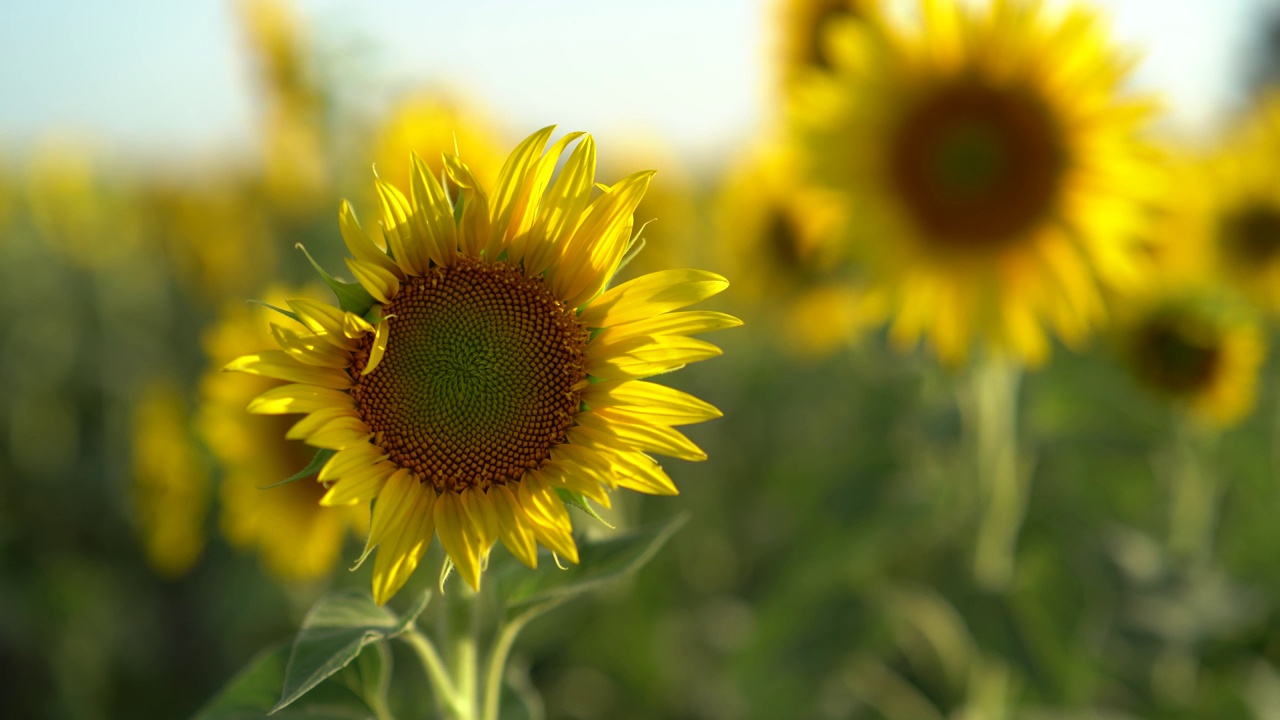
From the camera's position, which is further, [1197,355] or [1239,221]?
[1239,221]

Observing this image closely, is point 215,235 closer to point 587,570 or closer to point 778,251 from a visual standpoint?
point 778,251

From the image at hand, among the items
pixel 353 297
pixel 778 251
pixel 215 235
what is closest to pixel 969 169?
pixel 778 251

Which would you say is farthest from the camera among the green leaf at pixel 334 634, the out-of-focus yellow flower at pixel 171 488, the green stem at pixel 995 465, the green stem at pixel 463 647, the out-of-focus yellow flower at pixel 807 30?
the out-of-focus yellow flower at pixel 807 30

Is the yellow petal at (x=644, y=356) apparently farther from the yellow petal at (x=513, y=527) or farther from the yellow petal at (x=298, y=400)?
the yellow petal at (x=298, y=400)

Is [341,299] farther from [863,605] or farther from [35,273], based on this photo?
[35,273]

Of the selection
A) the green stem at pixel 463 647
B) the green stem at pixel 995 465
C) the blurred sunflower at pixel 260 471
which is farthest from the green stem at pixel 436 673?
the green stem at pixel 995 465

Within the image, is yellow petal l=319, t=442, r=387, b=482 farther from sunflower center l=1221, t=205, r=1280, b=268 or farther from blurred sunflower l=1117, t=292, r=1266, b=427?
sunflower center l=1221, t=205, r=1280, b=268
